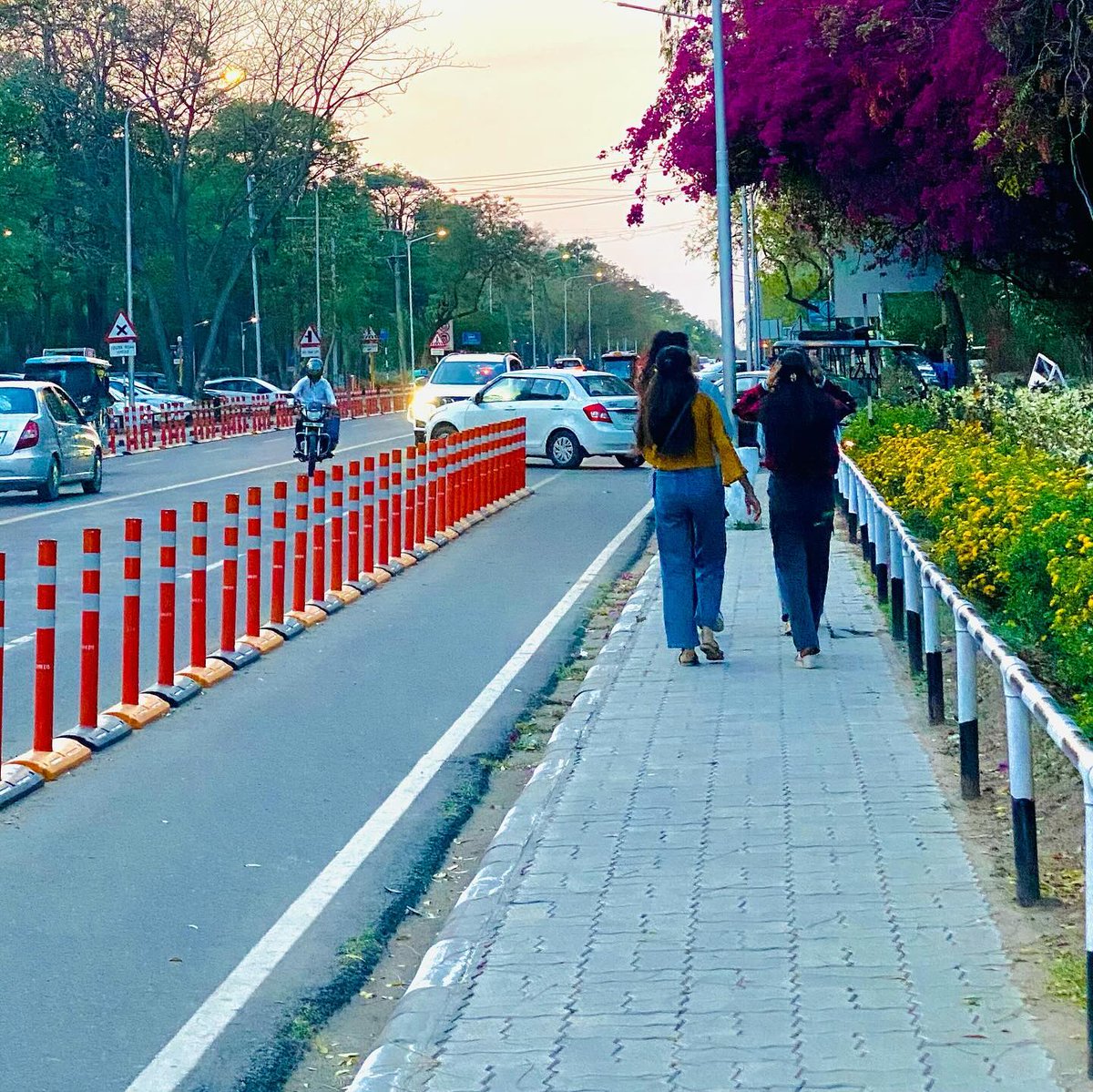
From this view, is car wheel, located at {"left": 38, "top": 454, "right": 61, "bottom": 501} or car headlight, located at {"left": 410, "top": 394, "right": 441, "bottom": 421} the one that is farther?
car headlight, located at {"left": 410, "top": 394, "right": 441, "bottom": 421}

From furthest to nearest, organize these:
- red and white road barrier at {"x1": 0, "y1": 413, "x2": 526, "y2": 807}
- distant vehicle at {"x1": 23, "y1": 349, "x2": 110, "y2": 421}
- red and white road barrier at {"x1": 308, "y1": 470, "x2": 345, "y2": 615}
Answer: distant vehicle at {"x1": 23, "y1": 349, "x2": 110, "y2": 421} < red and white road barrier at {"x1": 308, "y1": 470, "x2": 345, "y2": 615} < red and white road barrier at {"x1": 0, "y1": 413, "x2": 526, "y2": 807}

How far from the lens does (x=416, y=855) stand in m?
7.63

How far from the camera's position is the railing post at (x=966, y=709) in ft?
24.4

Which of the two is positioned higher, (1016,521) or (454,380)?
(454,380)

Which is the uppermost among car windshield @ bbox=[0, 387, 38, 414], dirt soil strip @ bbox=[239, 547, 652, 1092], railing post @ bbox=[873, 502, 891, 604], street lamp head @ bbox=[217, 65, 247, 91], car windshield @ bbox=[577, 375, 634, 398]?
street lamp head @ bbox=[217, 65, 247, 91]

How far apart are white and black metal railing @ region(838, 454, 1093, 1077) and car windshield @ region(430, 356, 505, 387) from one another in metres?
27.4

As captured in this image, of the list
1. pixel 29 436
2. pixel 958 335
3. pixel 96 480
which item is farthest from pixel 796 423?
pixel 958 335

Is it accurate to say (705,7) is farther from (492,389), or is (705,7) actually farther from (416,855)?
(416,855)

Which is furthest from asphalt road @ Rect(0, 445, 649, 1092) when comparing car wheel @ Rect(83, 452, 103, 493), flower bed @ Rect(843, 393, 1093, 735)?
car wheel @ Rect(83, 452, 103, 493)

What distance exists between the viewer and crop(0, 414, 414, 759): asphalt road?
11.5 meters

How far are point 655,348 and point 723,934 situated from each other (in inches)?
237

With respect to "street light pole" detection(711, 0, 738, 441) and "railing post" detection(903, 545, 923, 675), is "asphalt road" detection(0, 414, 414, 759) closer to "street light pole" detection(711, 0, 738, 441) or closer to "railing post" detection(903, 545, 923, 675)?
"railing post" detection(903, 545, 923, 675)

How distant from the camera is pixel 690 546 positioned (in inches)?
448

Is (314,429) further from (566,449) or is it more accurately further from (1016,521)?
(1016,521)
